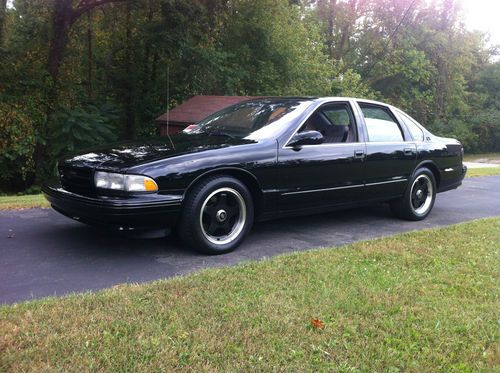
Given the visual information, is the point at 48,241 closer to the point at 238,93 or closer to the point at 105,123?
the point at 105,123

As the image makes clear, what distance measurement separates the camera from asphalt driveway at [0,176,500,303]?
12.8 feet

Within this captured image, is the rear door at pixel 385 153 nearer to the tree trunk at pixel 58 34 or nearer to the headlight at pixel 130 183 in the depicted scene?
the headlight at pixel 130 183

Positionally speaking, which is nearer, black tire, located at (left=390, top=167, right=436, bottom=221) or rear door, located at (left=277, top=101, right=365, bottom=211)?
rear door, located at (left=277, top=101, right=365, bottom=211)

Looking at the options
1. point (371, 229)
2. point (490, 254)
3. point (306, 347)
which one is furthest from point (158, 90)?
point (306, 347)

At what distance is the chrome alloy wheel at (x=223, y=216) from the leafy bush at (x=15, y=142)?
12.3 meters

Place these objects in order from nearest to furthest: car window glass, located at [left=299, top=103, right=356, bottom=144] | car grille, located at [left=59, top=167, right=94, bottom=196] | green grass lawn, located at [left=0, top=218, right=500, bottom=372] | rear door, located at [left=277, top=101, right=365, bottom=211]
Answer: green grass lawn, located at [left=0, top=218, right=500, bottom=372]
car grille, located at [left=59, top=167, right=94, bottom=196]
rear door, located at [left=277, top=101, right=365, bottom=211]
car window glass, located at [left=299, top=103, right=356, bottom=144]

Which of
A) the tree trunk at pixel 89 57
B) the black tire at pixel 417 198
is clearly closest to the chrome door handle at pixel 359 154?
the black tire at pixel 417 198

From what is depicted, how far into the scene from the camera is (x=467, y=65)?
3591 centimetres

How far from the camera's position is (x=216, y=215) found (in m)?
4.74

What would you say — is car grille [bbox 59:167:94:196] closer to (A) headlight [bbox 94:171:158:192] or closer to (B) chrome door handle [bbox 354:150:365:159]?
(A) headlight [bbox 94:171:158:192]

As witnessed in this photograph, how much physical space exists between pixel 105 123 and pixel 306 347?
14.3m

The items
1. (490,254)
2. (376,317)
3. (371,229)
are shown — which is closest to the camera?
(376,317)

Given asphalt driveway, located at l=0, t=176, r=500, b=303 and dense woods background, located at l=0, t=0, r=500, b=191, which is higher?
dense woods background, located at l=0, t=0, r=500, b=191

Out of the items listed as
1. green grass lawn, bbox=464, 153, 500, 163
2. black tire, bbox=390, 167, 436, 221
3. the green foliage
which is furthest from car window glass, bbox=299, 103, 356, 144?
green grass lawn, bbox=464, 153, 500, 163
